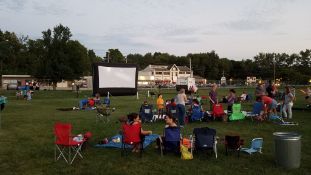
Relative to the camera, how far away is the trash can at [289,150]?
7.44m

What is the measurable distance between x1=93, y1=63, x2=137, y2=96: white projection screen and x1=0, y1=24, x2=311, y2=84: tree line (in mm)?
9388

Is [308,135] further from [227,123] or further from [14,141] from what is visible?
[14,141]

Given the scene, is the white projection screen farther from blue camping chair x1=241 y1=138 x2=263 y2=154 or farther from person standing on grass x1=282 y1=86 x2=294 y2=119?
blue camping chair x1=241 y1=138 x2=263 y2=154

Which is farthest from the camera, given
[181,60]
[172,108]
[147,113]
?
[181,60]

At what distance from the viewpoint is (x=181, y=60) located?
136 m

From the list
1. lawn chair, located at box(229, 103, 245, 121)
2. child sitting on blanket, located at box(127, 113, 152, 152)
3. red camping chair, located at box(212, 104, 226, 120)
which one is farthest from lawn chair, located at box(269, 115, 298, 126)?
child sitting on blanket, located at box(127, 113, 152, 152)

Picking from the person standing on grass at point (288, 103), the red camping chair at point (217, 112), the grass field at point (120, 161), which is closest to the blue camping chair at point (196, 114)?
the red camping chair at point (217, 112)

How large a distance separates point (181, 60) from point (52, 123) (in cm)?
12236

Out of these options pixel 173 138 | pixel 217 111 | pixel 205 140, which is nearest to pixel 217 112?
pixel 217 111

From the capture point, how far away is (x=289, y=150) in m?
7.48

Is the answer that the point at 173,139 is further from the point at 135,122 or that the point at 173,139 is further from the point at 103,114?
the point at 103,114

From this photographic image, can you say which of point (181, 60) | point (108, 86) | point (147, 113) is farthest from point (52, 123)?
point (181, 60)

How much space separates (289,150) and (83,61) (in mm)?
54473

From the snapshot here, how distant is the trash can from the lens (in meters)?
7.44
